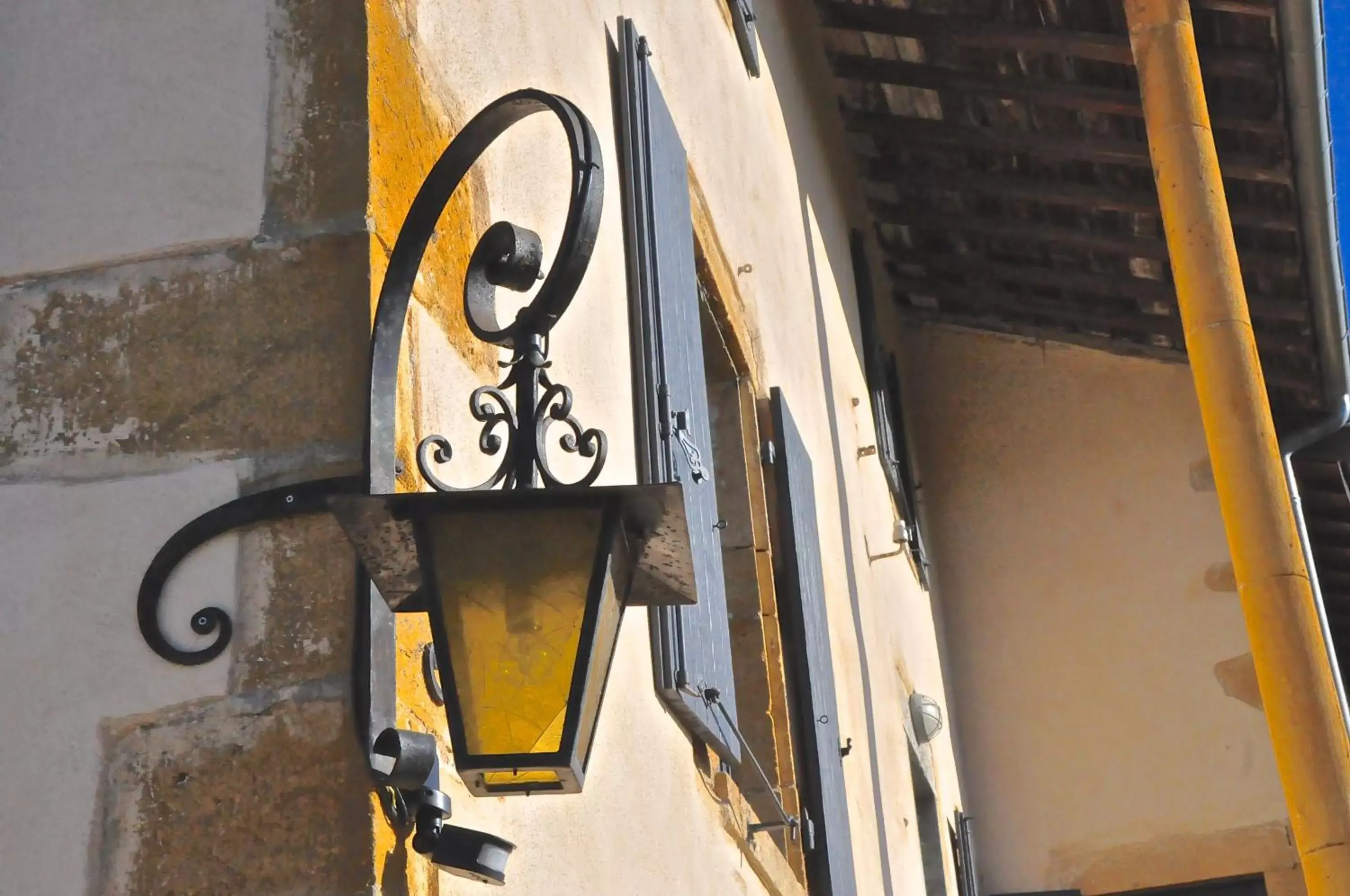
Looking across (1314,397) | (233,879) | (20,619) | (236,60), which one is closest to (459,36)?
(236,60)

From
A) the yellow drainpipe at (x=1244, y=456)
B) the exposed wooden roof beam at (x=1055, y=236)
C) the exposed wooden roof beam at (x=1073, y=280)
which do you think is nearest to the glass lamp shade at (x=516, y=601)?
the yellow drainpipe at (x=1244, y=456)

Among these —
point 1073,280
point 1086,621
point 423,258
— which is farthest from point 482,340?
point 1086,621

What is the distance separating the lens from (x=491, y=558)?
50.8 inches

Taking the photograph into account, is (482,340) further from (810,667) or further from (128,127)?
(810,667)

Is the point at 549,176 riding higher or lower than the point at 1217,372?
lower

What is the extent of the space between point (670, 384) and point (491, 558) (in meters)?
1.44

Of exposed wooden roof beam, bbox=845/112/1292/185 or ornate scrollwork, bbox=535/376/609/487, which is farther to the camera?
exposed wooden roof beam, bbox=845/112/1292/185

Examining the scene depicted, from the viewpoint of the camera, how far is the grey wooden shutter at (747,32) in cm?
471

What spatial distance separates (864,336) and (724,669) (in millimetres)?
4505

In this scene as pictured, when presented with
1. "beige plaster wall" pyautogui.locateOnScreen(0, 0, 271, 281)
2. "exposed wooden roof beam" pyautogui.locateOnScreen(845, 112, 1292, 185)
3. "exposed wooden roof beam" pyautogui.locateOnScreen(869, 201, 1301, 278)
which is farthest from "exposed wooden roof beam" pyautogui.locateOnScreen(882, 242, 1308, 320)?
"beige plaster wall" pyautogui.locateOnScreen(0, 0, 271, 281)

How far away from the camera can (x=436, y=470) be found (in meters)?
1.67

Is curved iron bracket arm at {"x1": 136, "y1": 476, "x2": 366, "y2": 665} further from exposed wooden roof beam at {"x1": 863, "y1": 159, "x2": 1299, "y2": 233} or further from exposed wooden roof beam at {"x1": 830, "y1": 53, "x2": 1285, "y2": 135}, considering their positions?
exposed wooden roof beam at {"x1": 863, "y1": 159, "x2": 1299, "y2": 233}

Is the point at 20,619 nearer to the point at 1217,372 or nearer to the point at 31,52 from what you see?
the point at 31,52

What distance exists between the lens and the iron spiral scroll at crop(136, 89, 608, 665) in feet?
4.72
